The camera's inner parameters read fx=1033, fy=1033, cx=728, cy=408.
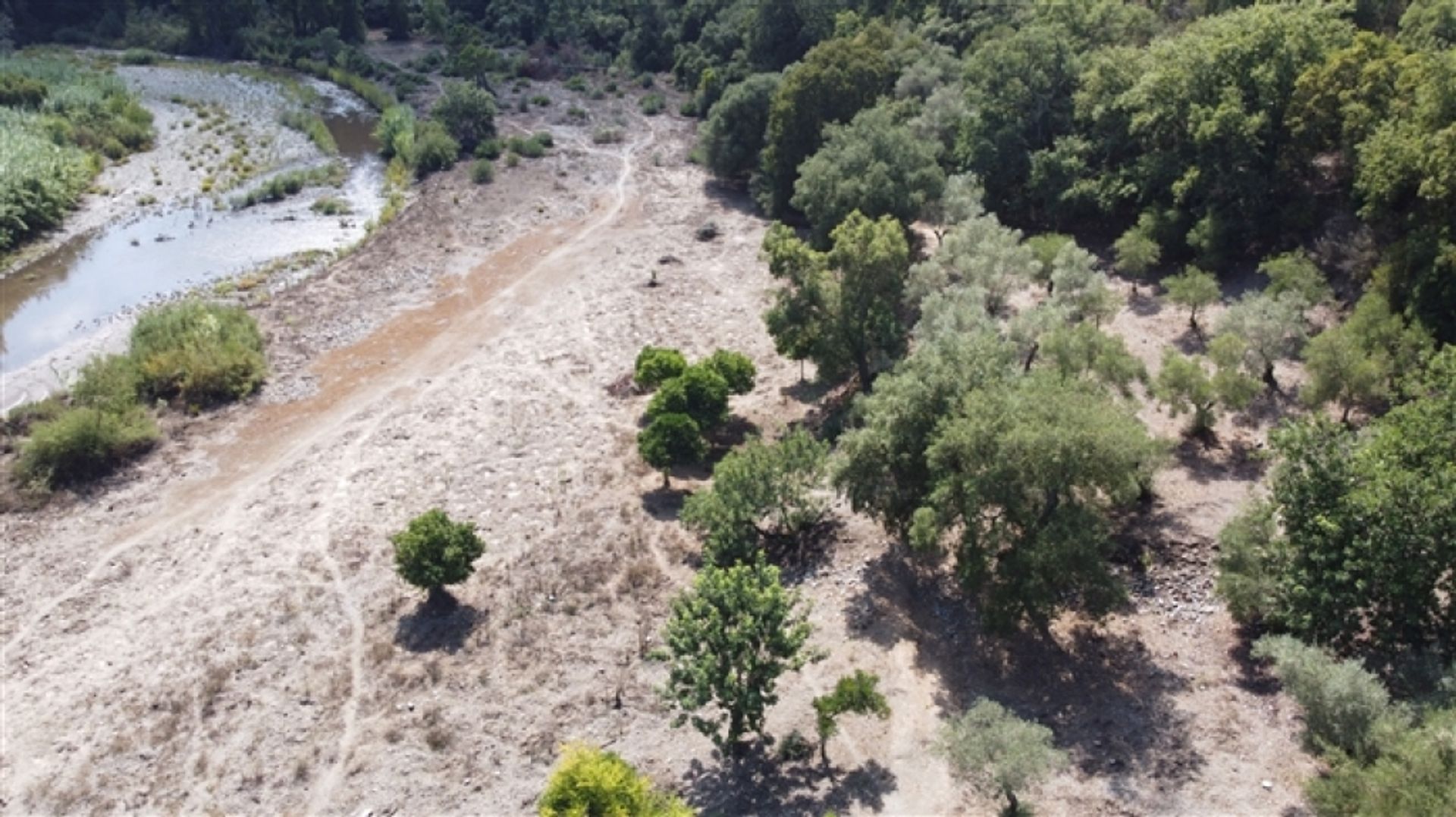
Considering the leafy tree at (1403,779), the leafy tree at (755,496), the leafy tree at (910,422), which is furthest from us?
the leafy tree at (755,496)

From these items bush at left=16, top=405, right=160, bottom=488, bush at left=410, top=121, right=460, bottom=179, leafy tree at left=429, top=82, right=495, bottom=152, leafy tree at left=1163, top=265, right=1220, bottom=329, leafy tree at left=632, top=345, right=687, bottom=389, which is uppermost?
leafy tree at left=1163, top=265, right=1220, bottom=329

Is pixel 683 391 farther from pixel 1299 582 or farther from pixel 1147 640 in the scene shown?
pixel 1299 582

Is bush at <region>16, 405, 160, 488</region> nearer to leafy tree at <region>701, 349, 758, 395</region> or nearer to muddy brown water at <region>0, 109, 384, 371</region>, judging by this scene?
muddy brown water at <region>0, 109, 384, 371</region>

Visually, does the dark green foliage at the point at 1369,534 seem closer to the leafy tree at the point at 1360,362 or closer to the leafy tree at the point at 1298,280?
the leafy tree at the point at 1360,362

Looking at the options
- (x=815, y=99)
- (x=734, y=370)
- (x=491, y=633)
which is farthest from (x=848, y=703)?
(x=815, y=99)

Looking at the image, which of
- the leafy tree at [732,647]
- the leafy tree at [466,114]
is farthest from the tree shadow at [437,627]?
the leafy tree at [466,114]

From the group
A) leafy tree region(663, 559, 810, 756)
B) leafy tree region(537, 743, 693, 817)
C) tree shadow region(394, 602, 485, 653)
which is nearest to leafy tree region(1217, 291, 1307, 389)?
leafy tree region(663, 559, 810, 756)
